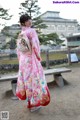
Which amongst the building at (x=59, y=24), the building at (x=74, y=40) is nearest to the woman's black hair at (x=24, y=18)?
the building at (x=74, y=40)

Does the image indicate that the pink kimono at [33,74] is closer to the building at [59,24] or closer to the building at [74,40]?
the building at [74,40]

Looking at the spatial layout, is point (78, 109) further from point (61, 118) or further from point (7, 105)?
point (7, 105)

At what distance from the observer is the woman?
3.14 m

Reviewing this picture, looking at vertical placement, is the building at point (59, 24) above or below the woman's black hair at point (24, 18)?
below

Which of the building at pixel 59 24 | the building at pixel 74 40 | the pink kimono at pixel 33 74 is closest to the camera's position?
the pink kimono at pixel 33 74

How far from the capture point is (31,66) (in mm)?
3184

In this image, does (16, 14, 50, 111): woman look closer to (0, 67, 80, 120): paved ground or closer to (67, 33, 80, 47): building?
(0, 67, 80, 120): paved ground

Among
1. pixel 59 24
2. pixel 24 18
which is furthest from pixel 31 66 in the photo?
pixel 59 24

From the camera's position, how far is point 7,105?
3904mm

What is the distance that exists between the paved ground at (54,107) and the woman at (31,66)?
0.70 ft

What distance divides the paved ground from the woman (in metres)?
0.21

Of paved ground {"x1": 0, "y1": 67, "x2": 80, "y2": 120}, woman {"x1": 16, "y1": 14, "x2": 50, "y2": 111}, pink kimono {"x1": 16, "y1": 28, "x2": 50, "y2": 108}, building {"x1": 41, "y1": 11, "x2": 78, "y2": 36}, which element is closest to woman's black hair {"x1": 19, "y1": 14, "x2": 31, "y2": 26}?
woman {"x1": 16, "y1": 14, "x2": 50, "y2": 111}

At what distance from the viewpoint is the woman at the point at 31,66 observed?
10.3 feet

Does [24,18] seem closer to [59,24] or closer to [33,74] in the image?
[33,74]
